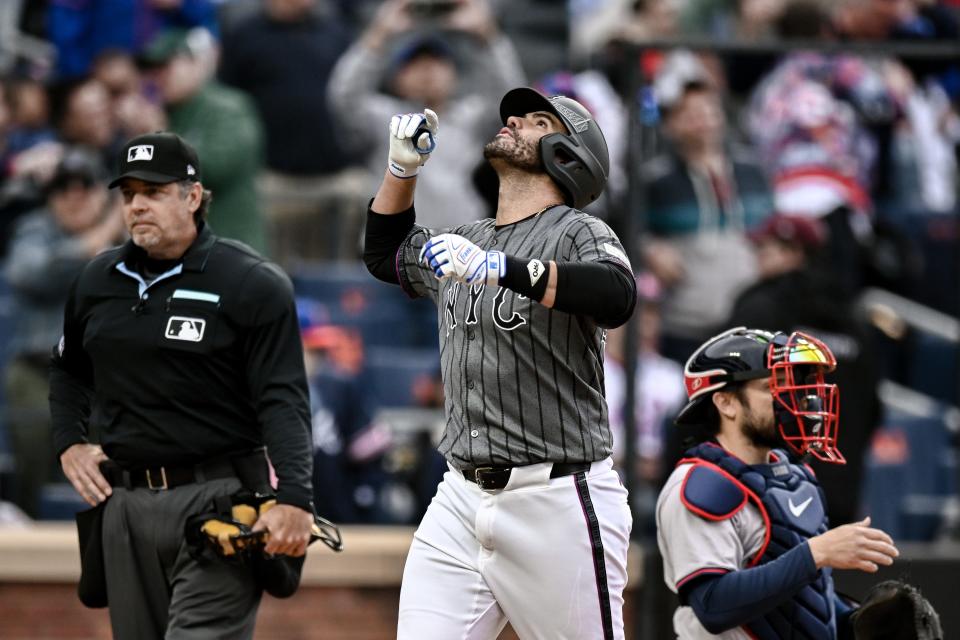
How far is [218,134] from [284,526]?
4759 mm

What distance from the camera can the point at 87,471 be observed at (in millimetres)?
5105

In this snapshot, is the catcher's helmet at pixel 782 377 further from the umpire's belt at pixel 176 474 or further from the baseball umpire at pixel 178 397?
the umpire's belt at pixel 176 474

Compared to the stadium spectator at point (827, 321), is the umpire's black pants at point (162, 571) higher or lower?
lower

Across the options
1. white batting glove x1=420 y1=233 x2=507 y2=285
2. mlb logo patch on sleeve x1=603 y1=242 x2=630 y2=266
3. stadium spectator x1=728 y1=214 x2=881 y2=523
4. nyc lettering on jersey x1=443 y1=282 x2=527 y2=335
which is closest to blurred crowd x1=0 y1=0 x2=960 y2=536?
stadium spectator x1=728 y1=214 x2=881 y2=523

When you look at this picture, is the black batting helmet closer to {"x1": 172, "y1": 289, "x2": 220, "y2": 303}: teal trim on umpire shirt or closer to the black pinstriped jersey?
the black pinstriped jersey

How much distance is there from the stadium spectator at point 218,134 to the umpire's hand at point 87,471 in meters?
3.90

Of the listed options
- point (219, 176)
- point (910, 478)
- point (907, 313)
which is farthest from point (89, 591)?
point (907, 313)

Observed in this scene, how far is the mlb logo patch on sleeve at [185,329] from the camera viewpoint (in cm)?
494

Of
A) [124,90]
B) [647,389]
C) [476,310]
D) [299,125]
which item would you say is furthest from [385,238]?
[299,125]

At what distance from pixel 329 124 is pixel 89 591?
5793mm

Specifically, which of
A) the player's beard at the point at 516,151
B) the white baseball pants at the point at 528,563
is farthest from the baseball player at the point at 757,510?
the player's beard at the point at 516,151

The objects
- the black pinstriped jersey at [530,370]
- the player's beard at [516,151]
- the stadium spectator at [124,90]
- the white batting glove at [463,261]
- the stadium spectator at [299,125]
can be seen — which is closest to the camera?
the white batting glove at [463,261]

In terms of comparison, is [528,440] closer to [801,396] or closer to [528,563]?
[528,563]

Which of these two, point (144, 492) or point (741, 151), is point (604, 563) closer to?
point (144, 492)
